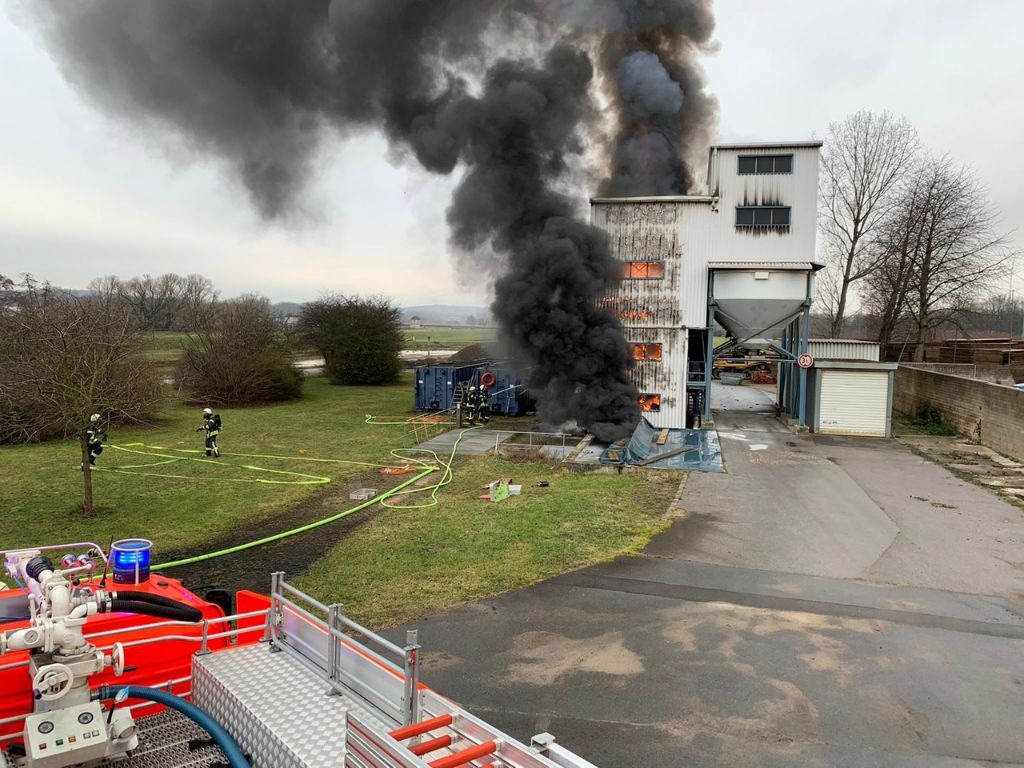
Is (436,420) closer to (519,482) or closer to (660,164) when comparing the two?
(519,482)

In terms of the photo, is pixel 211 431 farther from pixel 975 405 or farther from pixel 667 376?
pixel 975 405

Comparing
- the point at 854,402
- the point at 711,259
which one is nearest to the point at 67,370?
the point at 711,259

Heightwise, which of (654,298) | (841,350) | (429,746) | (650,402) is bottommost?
(429,746)

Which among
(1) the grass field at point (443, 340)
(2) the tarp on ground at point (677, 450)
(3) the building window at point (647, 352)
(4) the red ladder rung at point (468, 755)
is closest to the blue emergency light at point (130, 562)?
(4) the red ladder rung at point (468, 755)

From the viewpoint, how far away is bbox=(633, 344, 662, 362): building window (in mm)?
22109

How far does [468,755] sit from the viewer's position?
273 centimetres

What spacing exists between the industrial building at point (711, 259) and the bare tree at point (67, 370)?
14290 mm

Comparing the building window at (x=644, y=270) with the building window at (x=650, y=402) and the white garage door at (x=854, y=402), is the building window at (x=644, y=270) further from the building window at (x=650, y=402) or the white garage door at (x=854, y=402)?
the white garage door at (x=854, y=402)

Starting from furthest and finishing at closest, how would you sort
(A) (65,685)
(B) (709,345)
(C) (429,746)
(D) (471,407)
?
(D) (471,407), (B) (709,345), (A) (65,685), (C) (429,746)

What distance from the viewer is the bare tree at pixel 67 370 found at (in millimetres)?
11734

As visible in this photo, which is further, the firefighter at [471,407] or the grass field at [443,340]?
the grass field at [443,340]

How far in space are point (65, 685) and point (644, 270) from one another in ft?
67.4

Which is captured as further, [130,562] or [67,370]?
[67,370]

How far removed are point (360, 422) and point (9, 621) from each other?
19.2 meters
